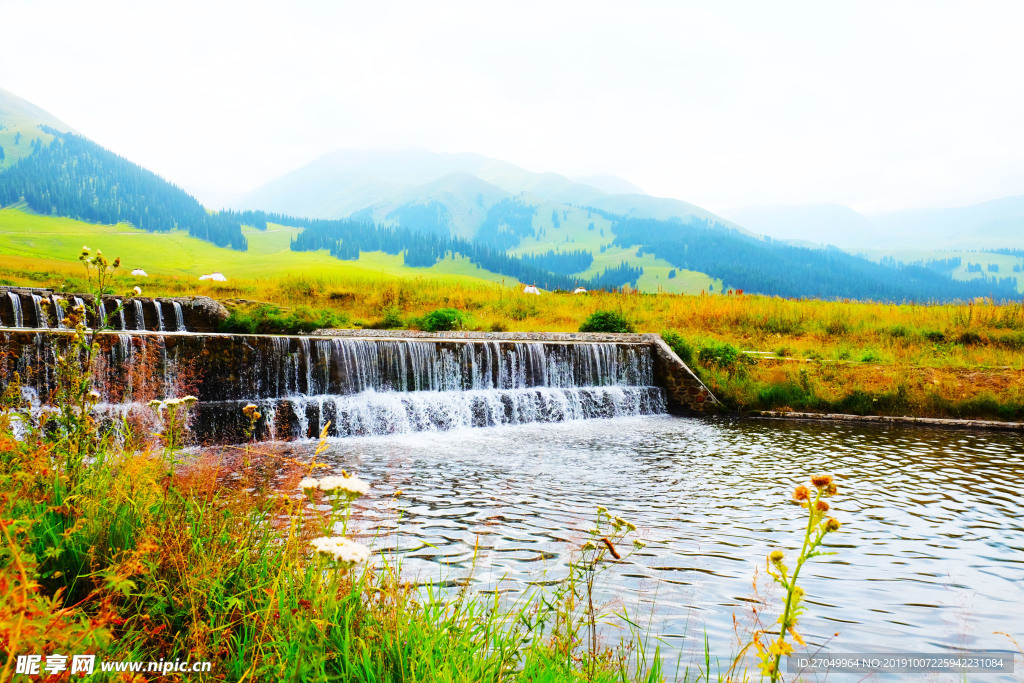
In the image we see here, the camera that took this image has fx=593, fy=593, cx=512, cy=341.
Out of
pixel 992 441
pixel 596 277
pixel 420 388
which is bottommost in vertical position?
pixel 992 441

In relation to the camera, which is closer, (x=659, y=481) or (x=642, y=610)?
(x=642, y=610)

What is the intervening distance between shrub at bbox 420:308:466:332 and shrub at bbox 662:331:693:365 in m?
5.73

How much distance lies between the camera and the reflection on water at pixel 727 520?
12.0ft

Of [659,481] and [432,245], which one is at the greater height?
[432,245]

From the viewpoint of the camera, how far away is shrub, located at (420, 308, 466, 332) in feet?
54.1

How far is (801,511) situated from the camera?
5.73 metres

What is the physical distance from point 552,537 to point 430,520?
1.12 meters

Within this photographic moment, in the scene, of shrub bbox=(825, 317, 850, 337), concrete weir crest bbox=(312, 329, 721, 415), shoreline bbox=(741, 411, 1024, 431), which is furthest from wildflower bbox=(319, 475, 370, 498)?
shrub bbox=(825, 317, 850, 337)

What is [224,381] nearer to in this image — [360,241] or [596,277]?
[360,241]

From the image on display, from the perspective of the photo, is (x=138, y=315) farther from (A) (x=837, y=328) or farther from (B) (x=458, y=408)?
(A) (x=837, y=328)

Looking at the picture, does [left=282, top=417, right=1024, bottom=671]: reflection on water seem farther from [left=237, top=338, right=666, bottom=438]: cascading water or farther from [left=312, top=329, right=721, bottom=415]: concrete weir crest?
[left=312, top=329, right=721, bottom=415]: concrete weir crest

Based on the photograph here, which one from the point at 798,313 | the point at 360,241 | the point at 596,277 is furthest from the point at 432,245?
the point at 798,313

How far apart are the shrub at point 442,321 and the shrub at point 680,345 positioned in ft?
18.8

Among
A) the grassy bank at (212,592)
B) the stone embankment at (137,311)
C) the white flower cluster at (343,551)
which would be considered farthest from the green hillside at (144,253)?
the white flower cluster at (343,551)
